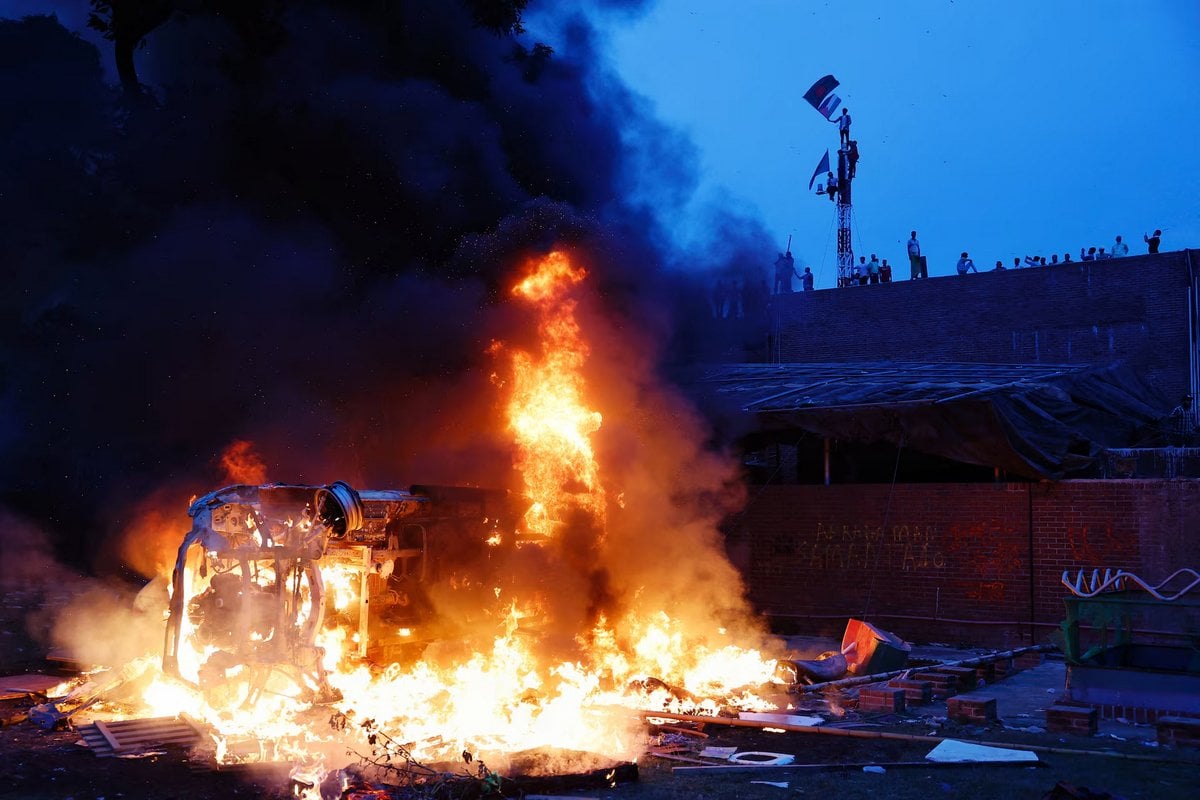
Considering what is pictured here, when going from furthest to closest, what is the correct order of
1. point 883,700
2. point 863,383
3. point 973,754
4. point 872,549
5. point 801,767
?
point 863,383 < point 872,549 < point 883,700 < point 973,754 < point 801,767

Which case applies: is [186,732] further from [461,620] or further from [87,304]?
[87,304]

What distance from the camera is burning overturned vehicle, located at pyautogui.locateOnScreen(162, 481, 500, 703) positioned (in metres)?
9.09

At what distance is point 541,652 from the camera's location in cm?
1047

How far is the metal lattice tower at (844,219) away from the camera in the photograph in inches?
1278

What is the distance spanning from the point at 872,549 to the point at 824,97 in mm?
19897

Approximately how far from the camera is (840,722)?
941 centimetres

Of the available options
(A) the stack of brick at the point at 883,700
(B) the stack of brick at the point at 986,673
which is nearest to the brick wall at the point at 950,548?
(B) the stack of brick at the point at 986,673

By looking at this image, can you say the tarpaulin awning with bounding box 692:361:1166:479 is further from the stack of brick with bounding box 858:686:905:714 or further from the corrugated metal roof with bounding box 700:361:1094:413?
the stack of brick with bounding box 858:686:905:714

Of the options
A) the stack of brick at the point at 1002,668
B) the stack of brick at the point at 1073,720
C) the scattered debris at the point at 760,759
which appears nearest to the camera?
the scattered debris at the point at 760,759

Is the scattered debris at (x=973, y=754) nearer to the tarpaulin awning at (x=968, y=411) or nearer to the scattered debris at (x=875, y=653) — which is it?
the scattered debris at (x=875, y=653)

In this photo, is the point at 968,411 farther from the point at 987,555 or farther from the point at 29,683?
the point at 29,683

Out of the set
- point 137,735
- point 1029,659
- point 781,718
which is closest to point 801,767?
point 781,718

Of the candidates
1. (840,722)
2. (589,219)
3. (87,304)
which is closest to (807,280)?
(589,219)

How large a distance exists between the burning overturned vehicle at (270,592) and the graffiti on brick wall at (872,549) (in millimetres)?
6988
